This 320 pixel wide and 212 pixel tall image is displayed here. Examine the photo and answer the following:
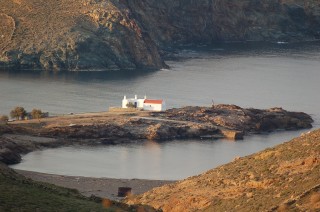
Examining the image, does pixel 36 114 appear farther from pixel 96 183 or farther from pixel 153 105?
pixel 96 183

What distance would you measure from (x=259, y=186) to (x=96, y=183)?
25.7 metres

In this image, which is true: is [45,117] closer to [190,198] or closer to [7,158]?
[7,158]

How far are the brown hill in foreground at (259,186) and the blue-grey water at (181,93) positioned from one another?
2491 centimetres

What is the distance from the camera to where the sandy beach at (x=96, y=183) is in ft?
224

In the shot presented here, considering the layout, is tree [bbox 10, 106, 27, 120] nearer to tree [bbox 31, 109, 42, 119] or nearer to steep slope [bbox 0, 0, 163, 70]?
tree [bbox 31, 109, 42, 119]

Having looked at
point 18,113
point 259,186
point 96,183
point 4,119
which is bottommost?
point 96,183

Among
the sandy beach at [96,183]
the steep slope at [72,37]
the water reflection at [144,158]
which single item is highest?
the steep slope at [72,37]

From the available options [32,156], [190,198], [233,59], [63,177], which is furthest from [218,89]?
[190,198]

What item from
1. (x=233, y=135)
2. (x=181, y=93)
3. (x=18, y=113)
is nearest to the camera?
(x=233, y=135)

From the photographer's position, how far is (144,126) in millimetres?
100000

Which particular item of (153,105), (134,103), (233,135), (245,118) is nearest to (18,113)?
(134,103)

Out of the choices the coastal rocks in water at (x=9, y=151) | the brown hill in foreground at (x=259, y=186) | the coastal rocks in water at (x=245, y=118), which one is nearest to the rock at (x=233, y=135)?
the coastal rocks in water at (x=245, y=118)

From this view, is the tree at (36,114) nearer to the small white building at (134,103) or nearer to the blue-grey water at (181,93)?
the blue-grey water at (181,93)

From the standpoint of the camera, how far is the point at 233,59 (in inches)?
6811
